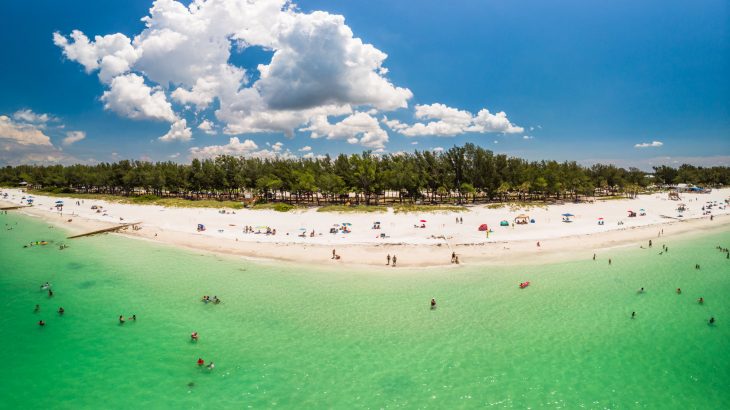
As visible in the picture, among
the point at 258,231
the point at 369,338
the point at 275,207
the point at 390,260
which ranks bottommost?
the point at 369,338

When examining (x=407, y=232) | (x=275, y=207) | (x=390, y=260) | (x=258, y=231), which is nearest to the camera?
(x=390, y=260)

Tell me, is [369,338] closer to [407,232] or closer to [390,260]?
[390,260]

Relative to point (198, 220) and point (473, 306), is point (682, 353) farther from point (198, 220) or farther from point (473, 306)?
point (198, 220)

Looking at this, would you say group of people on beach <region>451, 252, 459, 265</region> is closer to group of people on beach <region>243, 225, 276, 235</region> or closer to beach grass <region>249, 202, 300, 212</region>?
group of people on beach <region>243, 225, 276, 235</region>

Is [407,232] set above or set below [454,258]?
above

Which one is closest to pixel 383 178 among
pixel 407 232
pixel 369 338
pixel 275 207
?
pixel 275 207

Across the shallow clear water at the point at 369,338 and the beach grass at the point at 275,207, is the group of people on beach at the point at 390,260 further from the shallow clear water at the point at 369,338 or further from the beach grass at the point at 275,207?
the beach grass at the point at 275,207

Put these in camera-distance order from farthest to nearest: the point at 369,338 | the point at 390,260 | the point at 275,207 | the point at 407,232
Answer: the point at 275,207 → the point at 407,232 → the point at 390,260 → the point at 369,338

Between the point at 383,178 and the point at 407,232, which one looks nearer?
the point at 407,232

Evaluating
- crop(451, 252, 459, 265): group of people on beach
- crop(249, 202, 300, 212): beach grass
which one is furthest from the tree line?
crop(451, 252, 459, 265): group of people on beach
